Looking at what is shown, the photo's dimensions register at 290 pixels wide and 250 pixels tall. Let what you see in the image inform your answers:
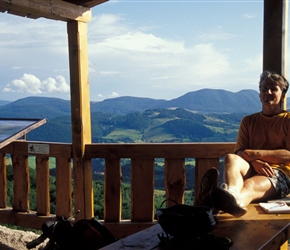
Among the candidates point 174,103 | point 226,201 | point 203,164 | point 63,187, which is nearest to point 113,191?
point 63,187

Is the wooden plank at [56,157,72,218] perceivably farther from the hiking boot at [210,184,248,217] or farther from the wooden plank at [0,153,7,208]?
the hiking boot at [210,184,248,217]

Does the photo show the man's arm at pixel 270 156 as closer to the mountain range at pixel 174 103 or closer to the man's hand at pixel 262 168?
the man's hand at pixel 262 168

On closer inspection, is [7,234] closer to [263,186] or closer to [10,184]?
[10,184]

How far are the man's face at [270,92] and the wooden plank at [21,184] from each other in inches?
111

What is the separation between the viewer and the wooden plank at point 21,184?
4938 mm

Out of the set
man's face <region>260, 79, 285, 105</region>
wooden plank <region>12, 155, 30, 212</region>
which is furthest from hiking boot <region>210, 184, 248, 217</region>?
wooden plank <region>12, 155, 30, 212</region>

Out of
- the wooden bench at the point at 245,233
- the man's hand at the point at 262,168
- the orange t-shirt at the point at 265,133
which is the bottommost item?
the wooden bench at the point at 245,233

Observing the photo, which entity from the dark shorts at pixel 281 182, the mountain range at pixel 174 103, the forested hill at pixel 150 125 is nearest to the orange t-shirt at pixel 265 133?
the dark shorts at pixel 281 182

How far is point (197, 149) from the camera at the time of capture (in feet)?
13.7

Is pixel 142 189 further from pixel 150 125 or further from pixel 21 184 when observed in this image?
pixel 150 125

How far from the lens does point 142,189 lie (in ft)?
14.4

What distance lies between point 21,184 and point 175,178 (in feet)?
6.29

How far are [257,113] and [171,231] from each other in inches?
72.3

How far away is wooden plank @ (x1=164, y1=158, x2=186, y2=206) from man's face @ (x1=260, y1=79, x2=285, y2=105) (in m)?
1.08
